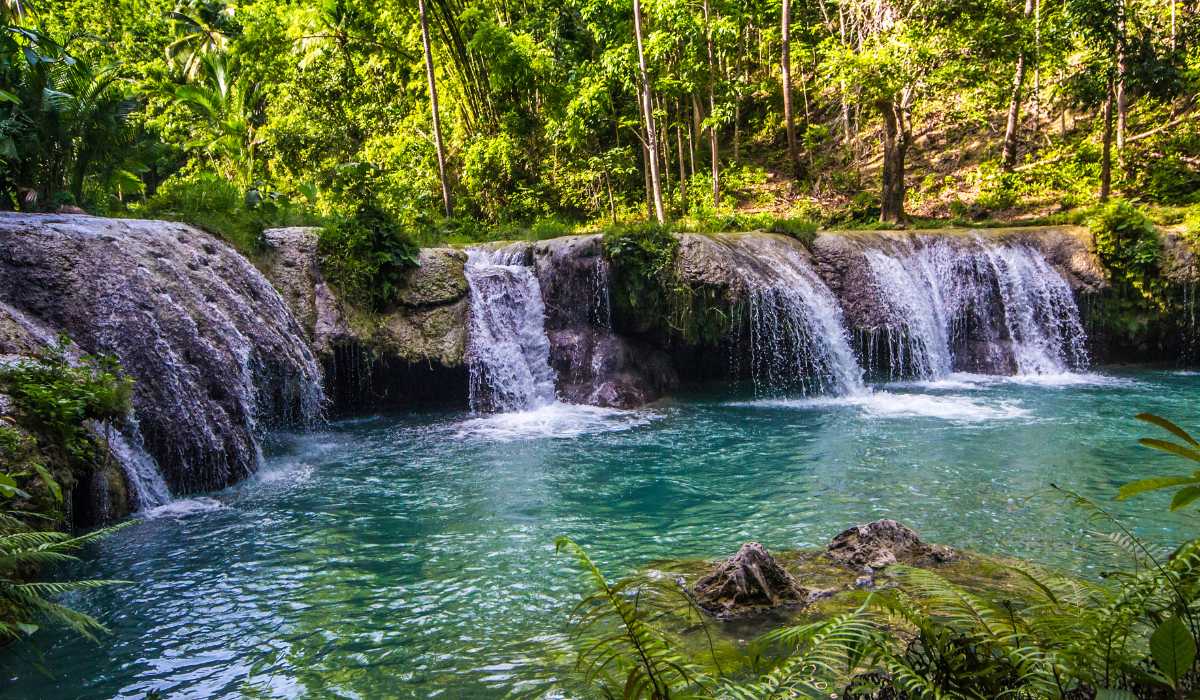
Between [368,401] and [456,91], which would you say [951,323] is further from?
[456,91]

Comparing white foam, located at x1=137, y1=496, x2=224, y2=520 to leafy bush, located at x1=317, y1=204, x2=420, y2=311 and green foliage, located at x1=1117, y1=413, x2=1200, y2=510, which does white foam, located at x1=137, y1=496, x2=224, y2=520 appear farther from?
green foliage, located at x1=1117, y1=413, x2=1200, y2=510

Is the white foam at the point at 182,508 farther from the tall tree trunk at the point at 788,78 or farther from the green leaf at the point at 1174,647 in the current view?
the tall tree trunk at the point at 788,78

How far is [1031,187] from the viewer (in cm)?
1941

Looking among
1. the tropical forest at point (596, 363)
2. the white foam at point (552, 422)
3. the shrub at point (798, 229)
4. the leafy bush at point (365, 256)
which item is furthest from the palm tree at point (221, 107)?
the shrub at point (798, 229)

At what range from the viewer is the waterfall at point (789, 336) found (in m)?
13.3

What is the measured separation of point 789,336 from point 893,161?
713cm

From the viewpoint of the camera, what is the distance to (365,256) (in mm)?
12570

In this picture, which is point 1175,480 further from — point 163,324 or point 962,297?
point 962,297

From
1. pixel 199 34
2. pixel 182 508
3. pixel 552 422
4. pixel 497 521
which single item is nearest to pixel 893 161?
pixel 552 422

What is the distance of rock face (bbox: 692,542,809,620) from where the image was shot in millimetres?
4258

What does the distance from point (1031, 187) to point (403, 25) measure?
62.9 feet

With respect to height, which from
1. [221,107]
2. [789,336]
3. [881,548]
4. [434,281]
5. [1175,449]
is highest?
[221,107]

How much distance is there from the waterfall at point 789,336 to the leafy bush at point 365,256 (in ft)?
20.2

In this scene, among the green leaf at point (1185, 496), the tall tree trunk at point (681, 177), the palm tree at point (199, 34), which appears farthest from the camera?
the tall tree trunk at point (681, 177)
